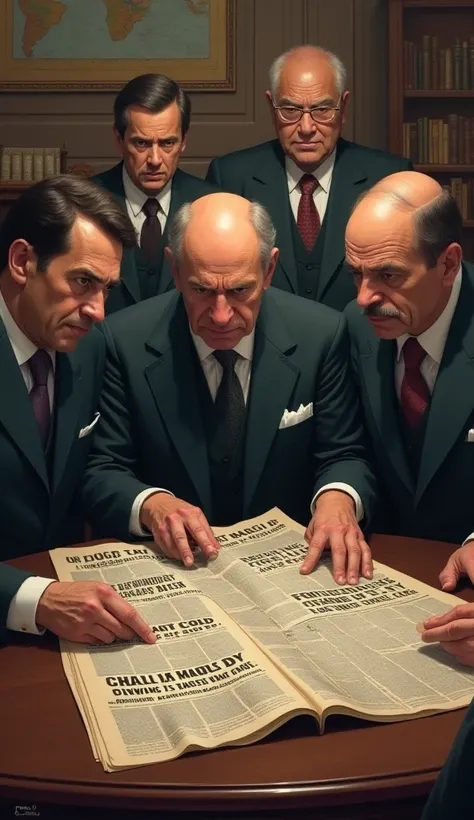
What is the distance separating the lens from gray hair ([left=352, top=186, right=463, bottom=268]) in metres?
2.38

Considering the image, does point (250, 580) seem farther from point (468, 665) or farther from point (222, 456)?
point (222, 456)

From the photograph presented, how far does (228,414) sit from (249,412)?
0.05m

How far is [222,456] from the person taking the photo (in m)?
2.38

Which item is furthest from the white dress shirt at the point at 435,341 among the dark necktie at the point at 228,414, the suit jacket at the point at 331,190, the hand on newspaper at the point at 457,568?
the suit jacket at the point at 331,190

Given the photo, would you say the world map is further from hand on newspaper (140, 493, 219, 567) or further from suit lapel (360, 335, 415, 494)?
hand on newspaper (140, 493, 219, 567)

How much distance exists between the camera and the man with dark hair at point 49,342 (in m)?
2.19

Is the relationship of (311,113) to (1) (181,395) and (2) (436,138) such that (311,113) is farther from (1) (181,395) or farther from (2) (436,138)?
(2) (436,138)

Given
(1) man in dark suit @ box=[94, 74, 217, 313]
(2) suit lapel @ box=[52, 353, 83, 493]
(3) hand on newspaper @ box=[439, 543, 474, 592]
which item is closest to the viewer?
(3) hand on newspaper @ box=[439, 543, 474, 592]

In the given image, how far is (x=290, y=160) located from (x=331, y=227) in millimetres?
291

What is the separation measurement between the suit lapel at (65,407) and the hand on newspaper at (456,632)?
1.04 m

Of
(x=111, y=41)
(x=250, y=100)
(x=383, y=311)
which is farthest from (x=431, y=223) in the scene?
(x=111, y=41)

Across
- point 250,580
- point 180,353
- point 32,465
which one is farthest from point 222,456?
point 250,580

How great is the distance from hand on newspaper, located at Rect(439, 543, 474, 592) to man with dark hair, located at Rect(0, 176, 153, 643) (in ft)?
2.93

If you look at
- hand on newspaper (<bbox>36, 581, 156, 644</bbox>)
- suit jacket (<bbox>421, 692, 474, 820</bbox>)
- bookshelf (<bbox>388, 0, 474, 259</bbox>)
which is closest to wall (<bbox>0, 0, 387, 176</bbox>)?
bookshelf (<bbox>388, 0, 474, 259</bbox>)
